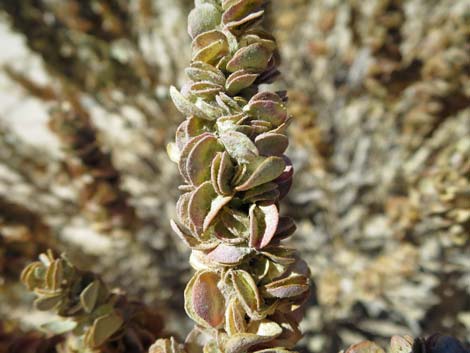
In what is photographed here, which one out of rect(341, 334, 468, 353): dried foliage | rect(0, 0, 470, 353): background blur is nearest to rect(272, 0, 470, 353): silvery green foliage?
rect(0, 0, 470, 353): background blur

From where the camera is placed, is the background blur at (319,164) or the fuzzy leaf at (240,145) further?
the background blur at (319,164)

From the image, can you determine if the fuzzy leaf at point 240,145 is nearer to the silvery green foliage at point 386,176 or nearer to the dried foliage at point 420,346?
the dried foliage at point 420,346

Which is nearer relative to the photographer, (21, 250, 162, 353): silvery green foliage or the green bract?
the green bract

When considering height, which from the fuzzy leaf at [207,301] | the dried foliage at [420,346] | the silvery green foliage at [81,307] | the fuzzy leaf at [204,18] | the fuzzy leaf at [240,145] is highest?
the fuzzy leaf at [204,18]

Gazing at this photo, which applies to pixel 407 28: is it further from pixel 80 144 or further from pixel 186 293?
pixel 186 293

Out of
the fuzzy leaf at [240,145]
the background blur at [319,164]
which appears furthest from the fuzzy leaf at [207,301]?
the background blur at [319,164]

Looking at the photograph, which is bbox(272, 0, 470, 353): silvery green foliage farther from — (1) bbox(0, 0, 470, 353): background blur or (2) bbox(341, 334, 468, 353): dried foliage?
(2) bbox(341, 334, 468, 353): dried foliage

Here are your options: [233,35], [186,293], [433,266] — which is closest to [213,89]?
[233,35]
